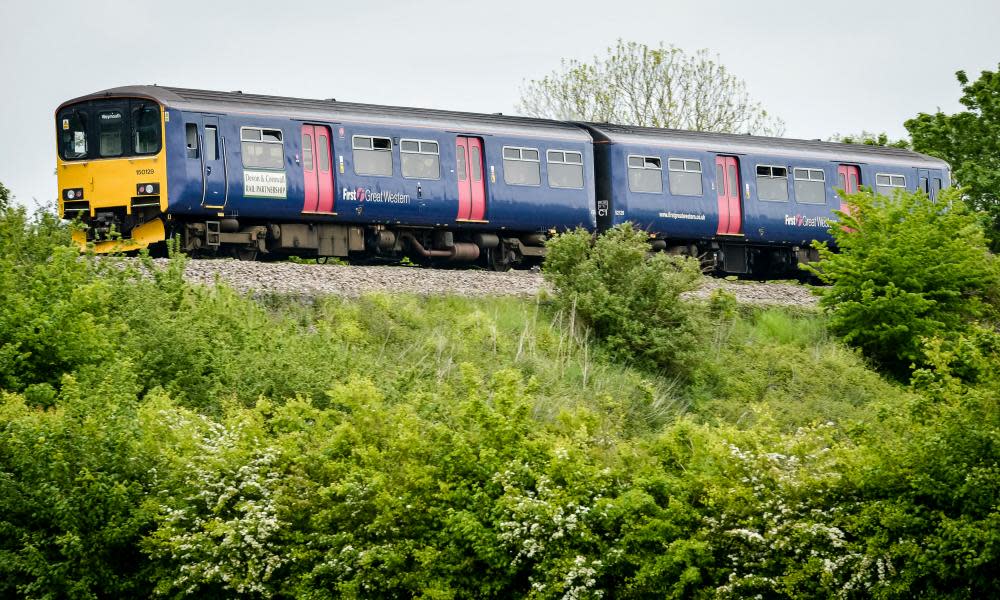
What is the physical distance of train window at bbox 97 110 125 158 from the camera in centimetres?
2344

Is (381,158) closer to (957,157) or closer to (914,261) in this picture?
(914,261)

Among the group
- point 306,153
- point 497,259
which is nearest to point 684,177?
point 497,259

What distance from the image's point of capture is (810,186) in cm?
3106

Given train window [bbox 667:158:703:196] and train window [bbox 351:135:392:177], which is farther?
train window [bbox 667:158:703:196]

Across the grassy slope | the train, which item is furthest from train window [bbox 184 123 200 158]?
the grassy slope

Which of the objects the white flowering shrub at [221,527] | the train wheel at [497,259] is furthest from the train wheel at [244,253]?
the white flowering shrub at [221,527]

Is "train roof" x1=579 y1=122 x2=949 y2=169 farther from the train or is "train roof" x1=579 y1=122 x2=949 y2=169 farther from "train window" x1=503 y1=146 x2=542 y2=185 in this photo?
"train window" x1=503 y1=146 x2=542 y2=185

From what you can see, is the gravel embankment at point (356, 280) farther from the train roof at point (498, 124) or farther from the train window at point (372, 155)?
the train roof at point (498, 124)

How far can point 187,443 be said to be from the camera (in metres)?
13.2

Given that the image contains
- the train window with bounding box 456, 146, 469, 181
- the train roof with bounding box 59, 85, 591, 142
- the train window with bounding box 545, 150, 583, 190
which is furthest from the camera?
the train window with bounding box 545, 150, 583, 190

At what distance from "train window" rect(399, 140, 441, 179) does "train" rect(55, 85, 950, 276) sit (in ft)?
0.08

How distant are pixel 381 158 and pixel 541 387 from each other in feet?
23.8

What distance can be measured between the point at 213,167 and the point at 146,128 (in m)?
1.21

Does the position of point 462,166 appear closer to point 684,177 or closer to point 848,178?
point 684,177
